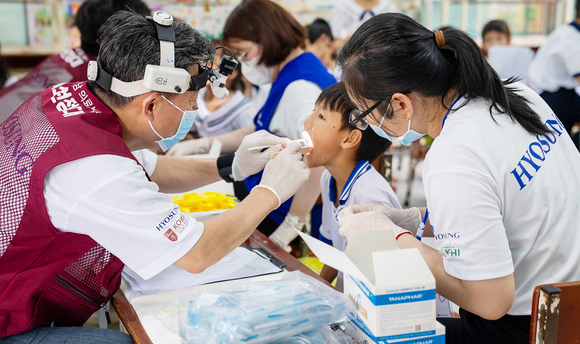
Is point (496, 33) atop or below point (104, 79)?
below

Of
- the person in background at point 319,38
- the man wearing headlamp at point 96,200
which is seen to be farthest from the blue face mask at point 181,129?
the person in background at point 319,38

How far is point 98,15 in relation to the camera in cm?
269

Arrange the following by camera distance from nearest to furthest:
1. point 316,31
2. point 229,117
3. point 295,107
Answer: point 295,107, point 229,117, point 316,31

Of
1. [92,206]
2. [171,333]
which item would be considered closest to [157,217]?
[92,206]

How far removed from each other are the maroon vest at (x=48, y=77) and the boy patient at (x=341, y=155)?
4.92 ft

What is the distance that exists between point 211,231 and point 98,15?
1.89 meters

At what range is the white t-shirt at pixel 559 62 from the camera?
418 cm

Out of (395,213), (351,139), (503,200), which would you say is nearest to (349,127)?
(351,139)

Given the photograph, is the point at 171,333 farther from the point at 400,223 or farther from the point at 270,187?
the point at 400,223

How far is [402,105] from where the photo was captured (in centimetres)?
134

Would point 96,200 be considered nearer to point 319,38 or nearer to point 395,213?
point 395,213

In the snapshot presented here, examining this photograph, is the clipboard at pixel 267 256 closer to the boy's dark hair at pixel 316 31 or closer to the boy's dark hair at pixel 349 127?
the boy's dark hair at pixel 349 127

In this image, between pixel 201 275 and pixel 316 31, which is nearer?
pixel 201 275

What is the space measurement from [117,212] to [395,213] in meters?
0.87
